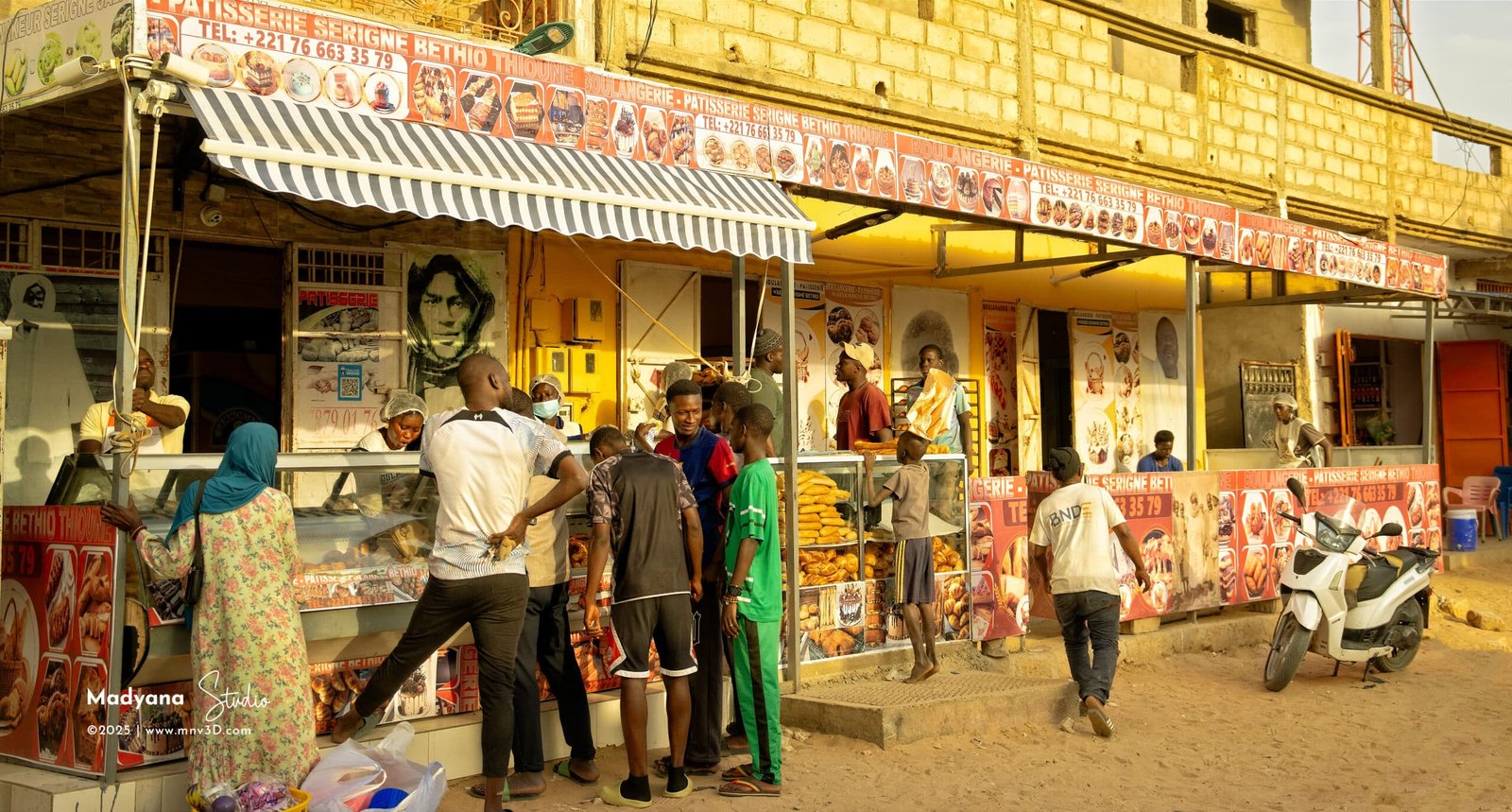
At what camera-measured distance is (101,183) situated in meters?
8.34

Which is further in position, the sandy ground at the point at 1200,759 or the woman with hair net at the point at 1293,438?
the woman with hair net at the point at 1293,438

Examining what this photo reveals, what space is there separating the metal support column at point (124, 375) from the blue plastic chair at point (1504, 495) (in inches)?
753

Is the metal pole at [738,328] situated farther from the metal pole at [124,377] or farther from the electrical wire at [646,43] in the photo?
the metal pole at [124,377]

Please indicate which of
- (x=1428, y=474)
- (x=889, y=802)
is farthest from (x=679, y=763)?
(x=1428, y=474)

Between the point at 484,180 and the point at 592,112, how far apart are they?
111cm

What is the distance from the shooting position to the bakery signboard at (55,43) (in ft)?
17.7

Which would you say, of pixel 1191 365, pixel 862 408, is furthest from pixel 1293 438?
pixel 862 408

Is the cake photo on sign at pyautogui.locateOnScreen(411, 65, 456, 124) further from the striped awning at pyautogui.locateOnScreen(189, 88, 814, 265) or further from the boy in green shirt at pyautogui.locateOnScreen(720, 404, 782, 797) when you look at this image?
the boy in green shirt at pyautogui.locateOnScreen(720, 404, 782, 797)

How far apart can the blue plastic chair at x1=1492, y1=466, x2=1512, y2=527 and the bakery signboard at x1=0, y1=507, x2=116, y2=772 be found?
19.2m

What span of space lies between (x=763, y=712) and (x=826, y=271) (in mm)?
6592

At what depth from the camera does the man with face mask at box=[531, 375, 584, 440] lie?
8508 mm

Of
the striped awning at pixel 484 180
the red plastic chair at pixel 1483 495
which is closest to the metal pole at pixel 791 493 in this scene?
the striped awning at pixel 484 180

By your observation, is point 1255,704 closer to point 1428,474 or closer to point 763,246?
point 763,246

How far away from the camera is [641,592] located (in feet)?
19.0
